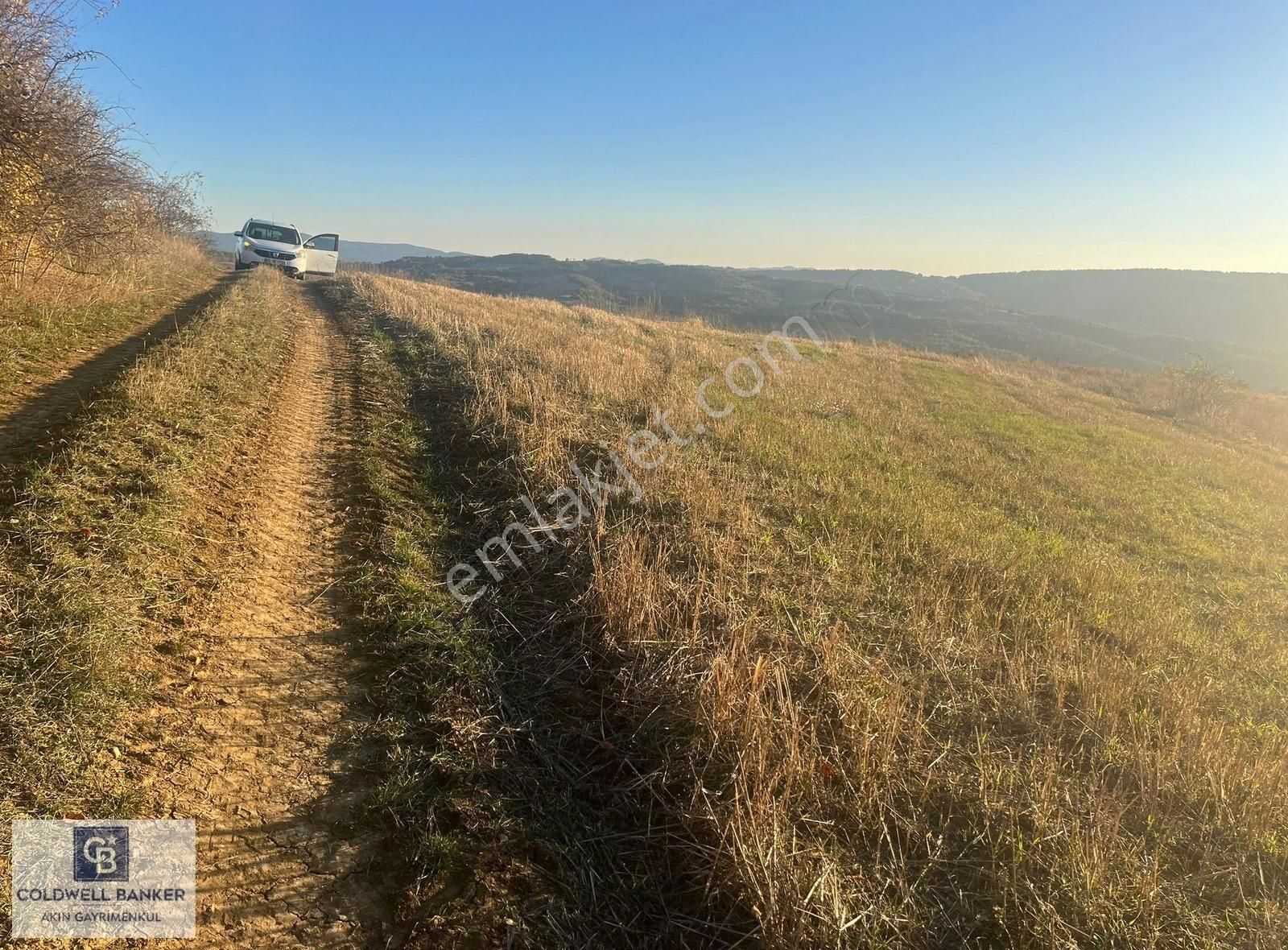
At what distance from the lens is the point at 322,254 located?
1200 inches

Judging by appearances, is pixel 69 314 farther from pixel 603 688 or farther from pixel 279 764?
pixel 603 688

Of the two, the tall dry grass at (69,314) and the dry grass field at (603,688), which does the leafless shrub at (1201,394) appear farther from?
the tall dry grass at (69,314)

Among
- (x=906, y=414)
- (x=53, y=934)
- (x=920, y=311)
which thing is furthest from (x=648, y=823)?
(x=920, y=311)

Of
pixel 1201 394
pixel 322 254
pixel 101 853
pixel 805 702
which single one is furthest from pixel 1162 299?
pixel 101 853

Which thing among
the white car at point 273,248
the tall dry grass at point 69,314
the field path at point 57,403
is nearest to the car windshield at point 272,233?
the white car at point 273,248

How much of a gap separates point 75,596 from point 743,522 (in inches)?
201

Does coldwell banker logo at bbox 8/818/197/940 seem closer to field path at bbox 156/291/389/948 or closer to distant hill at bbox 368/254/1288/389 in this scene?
field path at bbox 156/291/389/948

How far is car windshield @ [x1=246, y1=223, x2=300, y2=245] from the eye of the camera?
88.0 ft

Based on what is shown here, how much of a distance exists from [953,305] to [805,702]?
93958 mm

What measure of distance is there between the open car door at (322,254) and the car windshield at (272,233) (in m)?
0.61

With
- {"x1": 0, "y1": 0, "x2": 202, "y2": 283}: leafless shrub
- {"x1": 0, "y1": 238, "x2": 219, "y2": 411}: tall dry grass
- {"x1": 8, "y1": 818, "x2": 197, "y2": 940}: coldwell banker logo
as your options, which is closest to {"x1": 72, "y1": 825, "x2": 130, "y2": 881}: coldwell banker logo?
{"x1": 8, "y1": 818, "x2": 197, "y2": 940}: coldwell banker logo

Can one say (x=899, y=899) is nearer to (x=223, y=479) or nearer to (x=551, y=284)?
(x=223, y=479)

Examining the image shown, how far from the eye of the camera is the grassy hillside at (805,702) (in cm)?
271

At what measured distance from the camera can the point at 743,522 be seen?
20.4 feet
